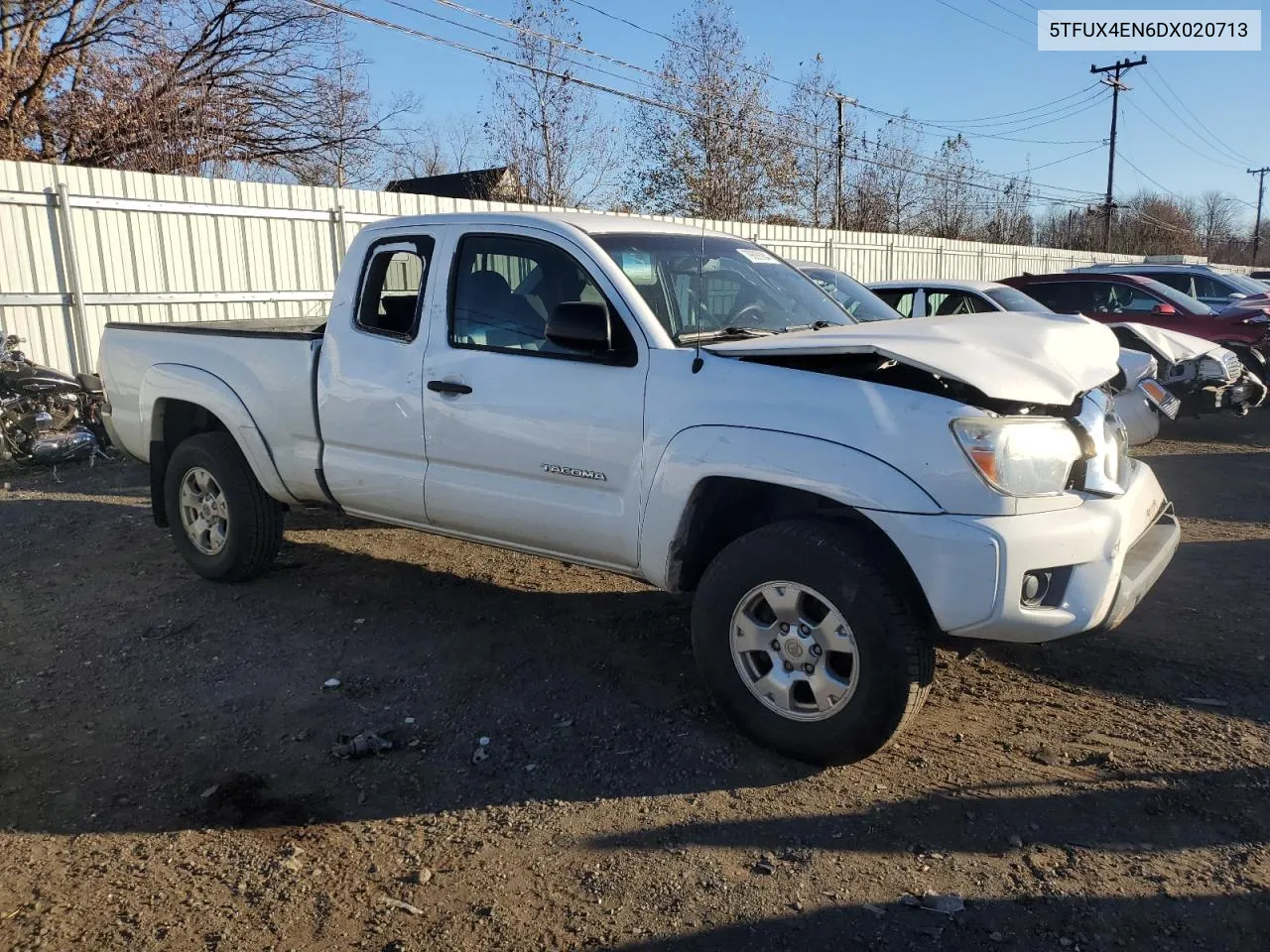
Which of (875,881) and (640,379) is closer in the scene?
(875,881)

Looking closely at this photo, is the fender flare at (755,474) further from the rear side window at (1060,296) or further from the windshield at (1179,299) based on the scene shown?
the windshield at (1179,299)

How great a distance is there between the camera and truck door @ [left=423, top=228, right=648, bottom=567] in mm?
3947

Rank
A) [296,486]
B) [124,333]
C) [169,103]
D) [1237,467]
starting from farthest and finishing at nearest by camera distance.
A: 1. [169,103]
2. [1237,467]
3. [124,333]
4. [296,486]

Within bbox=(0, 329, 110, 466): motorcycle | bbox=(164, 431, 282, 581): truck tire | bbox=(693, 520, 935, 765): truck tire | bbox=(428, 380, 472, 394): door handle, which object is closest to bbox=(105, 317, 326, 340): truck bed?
bbox=(164, 431, 282, 581): truck tire

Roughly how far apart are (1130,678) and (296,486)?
166 inches

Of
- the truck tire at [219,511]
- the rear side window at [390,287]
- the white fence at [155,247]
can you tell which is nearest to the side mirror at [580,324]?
the rear side window at [390,287]

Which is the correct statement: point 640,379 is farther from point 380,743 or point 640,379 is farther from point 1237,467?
point 1237,467

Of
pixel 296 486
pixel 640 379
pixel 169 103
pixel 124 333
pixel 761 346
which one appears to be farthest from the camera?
pixel 169 103

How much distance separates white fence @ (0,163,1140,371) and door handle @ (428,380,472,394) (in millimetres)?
7210

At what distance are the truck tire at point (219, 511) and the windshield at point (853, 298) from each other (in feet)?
11.0

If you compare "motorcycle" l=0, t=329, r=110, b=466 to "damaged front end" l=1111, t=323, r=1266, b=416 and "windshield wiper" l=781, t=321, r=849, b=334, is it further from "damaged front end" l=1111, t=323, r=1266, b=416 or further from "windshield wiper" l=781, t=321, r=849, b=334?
"damaged front end" l=1111, t=323, r=1266, b=416

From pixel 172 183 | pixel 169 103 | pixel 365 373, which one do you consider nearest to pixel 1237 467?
pixel 365 373

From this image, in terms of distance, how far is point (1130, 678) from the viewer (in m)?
4.33

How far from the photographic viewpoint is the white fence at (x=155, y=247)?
31.3 ft
